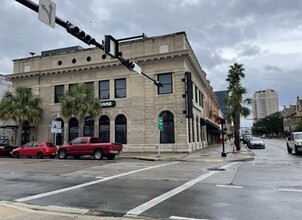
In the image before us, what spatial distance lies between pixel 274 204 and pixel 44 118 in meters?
30.7

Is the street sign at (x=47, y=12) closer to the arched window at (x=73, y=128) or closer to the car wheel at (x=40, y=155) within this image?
the car wheel at (x=40, y=155)

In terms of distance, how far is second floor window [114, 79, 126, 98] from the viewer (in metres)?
30.7

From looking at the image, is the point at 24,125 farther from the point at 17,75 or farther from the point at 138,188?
the point at 138,188

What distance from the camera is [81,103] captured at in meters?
28.4

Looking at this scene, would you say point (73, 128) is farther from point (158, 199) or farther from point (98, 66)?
point (158, 199)

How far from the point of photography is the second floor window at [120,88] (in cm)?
3069

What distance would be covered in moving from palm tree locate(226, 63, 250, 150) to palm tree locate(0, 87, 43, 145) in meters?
21.1

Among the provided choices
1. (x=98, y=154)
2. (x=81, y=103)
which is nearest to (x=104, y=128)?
(x=81, y=103)

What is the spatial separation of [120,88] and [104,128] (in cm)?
448

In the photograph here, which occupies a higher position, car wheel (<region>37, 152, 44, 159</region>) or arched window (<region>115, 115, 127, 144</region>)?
arched window (<region>115, 115, 127, 144</region>)

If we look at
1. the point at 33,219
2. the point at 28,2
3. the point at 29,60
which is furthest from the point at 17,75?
the point at 33,219

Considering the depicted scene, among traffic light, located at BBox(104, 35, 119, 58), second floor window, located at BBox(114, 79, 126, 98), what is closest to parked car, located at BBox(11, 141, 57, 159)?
second floor window, located at BBox(114, 79, 126, 98)

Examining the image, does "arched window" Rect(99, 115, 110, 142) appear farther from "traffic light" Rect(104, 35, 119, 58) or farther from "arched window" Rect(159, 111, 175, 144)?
"traffic light" Rect(104, 35, 119, 58)

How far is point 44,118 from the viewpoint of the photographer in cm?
→ 3406
